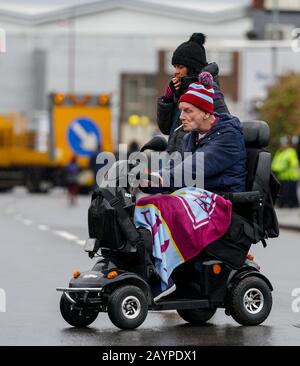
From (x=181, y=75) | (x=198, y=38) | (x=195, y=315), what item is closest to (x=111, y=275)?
(x=195, y=315)

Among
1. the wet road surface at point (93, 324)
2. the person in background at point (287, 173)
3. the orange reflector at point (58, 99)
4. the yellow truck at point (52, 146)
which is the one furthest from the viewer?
the orange reflector at point (58, 99)

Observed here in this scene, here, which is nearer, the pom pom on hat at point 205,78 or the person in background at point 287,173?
the pom pom on hat at point 205,78

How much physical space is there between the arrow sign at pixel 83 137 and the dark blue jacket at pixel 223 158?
36.3 meters

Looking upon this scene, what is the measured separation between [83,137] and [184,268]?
38201 millimetres

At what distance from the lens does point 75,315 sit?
31.2 feet

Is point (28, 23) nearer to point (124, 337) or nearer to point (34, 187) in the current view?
point (34, 187)

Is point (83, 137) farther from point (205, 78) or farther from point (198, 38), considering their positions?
point (205, 78)

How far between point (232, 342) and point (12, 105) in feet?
303

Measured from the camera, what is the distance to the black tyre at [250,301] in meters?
9.55

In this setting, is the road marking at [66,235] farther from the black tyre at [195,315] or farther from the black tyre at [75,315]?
the black tyre at [75,315]

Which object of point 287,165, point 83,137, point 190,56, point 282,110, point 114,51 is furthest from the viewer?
point 114,51

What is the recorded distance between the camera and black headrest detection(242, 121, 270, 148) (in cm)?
977

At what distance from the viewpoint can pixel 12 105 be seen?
100 metres

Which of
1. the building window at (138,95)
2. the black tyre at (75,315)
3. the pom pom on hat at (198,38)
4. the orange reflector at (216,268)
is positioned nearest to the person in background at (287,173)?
the pom pom on hat at (198,38)
